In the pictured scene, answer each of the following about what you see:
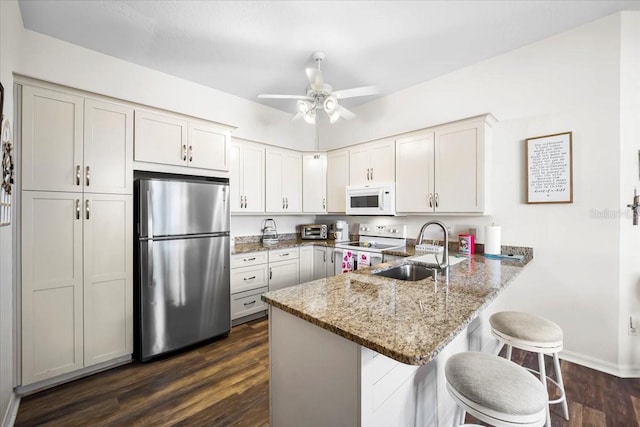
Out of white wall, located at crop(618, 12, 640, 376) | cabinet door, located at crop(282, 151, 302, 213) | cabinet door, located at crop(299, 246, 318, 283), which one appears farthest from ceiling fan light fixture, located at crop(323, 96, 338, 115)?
white wall, located at crop(618, 12, 640, 376)

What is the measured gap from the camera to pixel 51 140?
1.99 metres

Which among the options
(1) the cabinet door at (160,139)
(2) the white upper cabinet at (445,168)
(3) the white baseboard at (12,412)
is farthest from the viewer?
(2) the white upper cabinet at (445,168)

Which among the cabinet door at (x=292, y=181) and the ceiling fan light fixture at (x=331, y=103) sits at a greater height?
the ceiling fan light fixture at (x=331, y=103)

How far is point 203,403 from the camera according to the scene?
1830mm

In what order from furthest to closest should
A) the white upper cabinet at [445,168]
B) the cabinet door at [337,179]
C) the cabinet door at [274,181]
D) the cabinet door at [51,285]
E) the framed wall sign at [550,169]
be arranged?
1. the cabinet door at [337,179]
2. the cabinet door at [274,181]
3. the white upper cabinet at [445,168]
4. the framed wall sign at [550,169]
5. the cabinet door at [51,285]

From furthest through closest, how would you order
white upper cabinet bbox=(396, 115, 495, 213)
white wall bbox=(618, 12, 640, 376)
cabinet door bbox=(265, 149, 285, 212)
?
cabinet door bbox=(265, 149, 285, 212) → white upper cabinet bbox=(396, 115, 495, 213) → white wall bbox=(618, 12, 640, 376)

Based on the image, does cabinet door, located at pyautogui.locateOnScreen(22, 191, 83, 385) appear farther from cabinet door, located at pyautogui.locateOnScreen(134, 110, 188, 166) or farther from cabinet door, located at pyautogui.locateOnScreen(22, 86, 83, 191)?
cabinet door, located at pyautogui.locateOnScreen(134, 110, 188, 166)

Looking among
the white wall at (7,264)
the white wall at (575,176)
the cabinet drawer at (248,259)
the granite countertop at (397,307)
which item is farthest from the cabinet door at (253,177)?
the white wall at (575,176)

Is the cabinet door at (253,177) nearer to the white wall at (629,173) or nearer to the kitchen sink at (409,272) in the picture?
the kitchen sink at (409,272)

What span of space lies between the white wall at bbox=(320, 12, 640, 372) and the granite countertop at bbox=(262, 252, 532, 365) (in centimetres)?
92

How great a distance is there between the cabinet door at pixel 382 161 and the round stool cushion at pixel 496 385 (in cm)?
234

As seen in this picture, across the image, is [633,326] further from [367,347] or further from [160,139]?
[160,139]

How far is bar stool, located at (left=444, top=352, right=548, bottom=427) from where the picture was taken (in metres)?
0.95

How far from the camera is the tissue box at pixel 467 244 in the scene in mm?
2666
